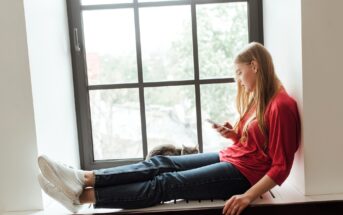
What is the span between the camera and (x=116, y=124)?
218 cm

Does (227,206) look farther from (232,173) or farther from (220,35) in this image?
(220,35)

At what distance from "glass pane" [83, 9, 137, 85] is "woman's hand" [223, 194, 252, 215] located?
913mm

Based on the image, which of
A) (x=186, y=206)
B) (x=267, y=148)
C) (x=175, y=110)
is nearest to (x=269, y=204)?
(x=267, y=148)

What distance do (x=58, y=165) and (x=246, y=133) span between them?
0.79m

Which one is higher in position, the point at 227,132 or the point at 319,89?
the point at 319,89

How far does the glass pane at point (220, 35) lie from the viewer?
212cm

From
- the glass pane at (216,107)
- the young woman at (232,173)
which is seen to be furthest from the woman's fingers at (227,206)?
the glass pane at (216,107)

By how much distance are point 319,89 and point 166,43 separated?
0.87 metres

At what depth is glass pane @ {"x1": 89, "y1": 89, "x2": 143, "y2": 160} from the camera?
2150 millimetres

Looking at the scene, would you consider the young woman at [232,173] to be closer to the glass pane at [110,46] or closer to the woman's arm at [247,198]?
the woman's arm at [247,198]

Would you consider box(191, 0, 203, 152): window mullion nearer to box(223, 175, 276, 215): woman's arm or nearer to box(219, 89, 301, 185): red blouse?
box(219, 89, 301, 185): red blouse

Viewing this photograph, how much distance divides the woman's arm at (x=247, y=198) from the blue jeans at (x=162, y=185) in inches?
3.7

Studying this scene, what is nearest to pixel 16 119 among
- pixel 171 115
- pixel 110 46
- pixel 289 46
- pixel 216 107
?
pixel 110 46

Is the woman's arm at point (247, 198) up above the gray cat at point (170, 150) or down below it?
below
